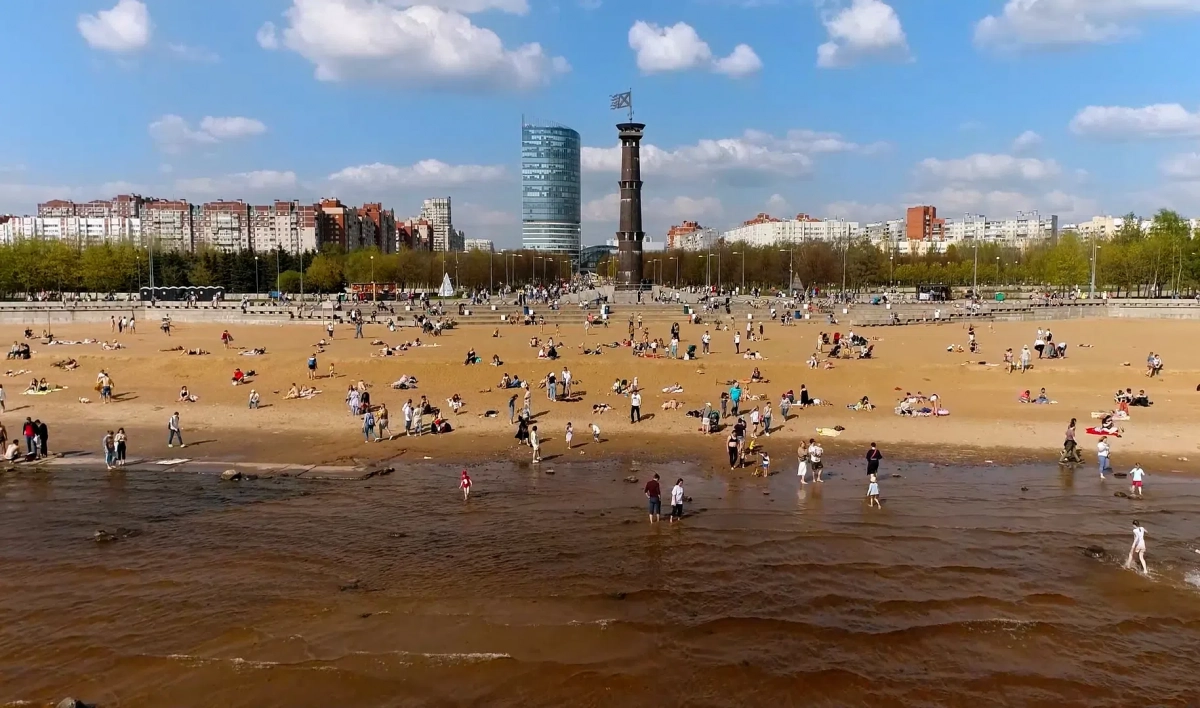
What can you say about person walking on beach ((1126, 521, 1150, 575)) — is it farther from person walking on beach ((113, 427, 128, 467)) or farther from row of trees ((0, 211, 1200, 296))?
row of trees ((0, 211, 1200, 296))

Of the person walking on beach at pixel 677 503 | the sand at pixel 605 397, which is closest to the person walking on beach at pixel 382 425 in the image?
the sand at pixel 605 397

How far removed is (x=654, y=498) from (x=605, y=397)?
42.0 feet

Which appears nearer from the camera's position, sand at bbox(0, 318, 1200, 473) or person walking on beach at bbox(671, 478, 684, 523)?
person walking on beach at bbox(671, 478, 684, 523)

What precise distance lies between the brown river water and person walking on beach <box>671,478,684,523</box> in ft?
1.06

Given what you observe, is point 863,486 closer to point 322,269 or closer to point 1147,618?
point 1147,618

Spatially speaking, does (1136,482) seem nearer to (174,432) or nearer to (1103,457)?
(1103,457)

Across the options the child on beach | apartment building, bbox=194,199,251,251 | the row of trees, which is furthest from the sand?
apartment building, bbox=194,199,251,251

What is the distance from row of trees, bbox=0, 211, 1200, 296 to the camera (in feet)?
249

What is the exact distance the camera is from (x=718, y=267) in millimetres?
103500

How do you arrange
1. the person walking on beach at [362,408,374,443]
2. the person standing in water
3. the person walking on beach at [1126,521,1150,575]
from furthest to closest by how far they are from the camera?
the person walking on beach at [362,408,374,443], the person standing in water, the person walking on beach at [1126,521,1150,575]

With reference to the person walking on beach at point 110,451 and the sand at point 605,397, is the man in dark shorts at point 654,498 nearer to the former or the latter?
the sand at point 605,397

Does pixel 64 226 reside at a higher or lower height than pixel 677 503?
higher

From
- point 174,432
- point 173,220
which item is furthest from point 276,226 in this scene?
point 174,432

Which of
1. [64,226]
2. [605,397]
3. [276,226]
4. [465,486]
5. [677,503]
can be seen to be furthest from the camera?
[64,226]
